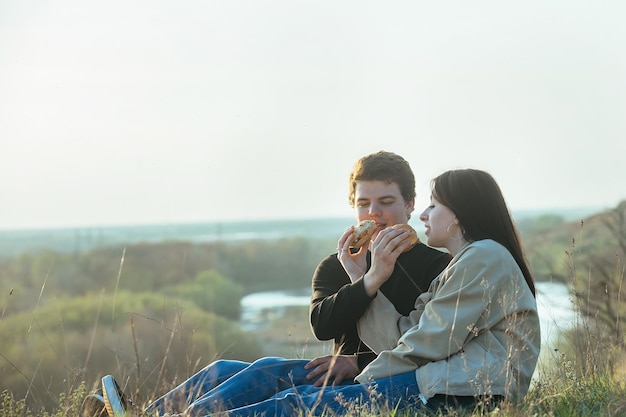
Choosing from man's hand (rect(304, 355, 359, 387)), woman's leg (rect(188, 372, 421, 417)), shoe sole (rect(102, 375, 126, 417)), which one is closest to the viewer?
woman's leg (rect(188, 372, 421, 417))

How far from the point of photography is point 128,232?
122125mm

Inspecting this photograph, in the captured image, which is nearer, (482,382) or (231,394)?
(482,382)

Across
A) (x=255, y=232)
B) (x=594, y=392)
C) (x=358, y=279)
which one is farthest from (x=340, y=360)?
(x=255, y=232)

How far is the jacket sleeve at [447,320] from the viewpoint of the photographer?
15.4 feet

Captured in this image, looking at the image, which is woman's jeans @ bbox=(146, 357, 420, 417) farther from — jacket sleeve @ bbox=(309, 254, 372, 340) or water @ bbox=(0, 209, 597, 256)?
water @ bbox=(0, 209, 597, 256)

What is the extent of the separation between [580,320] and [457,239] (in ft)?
8.12

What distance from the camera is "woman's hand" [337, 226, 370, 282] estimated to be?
5469 millimetres

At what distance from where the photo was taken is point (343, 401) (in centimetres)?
482

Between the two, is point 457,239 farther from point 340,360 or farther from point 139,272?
point 139,272

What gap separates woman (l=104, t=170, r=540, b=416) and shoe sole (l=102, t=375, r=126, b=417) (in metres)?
0.02

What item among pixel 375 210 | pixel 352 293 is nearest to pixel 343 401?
pixel 352 293

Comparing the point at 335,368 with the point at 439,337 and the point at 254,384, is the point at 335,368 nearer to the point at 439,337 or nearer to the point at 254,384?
the point at 254,384

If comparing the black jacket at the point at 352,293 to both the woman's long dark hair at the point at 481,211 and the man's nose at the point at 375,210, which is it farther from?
the woman's long dark hair at the point at 481,211

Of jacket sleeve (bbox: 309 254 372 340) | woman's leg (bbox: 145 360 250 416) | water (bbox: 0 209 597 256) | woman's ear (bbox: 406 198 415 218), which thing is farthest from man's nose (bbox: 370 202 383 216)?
water (bbox: 0 209 597 256)
